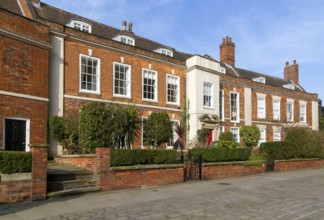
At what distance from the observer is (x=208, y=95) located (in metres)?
24.1

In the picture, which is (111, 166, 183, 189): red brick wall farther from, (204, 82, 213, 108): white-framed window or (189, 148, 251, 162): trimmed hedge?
(204, 82, 213, 108): white-framed window

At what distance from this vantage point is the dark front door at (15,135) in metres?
14.0

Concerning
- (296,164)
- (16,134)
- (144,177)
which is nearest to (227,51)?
Result: (296,164)

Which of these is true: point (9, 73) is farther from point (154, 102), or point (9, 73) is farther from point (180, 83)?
point (180, 83)

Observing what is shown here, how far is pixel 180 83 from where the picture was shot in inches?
920

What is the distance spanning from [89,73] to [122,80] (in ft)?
7.79

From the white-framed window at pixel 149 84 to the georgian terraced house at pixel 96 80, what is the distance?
0.07 m

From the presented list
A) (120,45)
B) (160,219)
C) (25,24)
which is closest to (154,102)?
(120,45)

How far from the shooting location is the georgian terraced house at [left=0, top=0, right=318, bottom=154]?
14563mm

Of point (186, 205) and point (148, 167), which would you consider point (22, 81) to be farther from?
point (186, 205)

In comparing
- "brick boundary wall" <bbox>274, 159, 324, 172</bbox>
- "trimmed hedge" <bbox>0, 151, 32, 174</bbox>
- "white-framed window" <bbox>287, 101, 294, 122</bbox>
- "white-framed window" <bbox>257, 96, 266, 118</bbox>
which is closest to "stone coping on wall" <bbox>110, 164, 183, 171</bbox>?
"trimmed hedge" <bbox>0, 151, 32, 174</bbox>

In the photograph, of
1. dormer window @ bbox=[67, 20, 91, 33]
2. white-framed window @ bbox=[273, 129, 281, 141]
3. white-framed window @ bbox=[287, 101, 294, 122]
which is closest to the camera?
dormer window @ bbox=[67, 20, 91, 33]

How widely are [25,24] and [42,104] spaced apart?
3.96 metres

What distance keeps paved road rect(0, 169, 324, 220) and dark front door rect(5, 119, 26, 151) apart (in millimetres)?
5958
